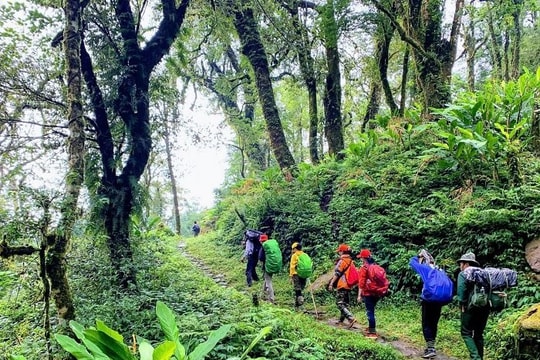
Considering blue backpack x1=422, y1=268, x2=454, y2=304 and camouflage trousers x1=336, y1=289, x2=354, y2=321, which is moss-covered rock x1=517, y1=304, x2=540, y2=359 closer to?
blue backpack x1=422, y1=268, x2=454, y2=304

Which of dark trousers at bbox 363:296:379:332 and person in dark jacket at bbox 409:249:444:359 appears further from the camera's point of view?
dark trousers at bbox 363:296:379:332

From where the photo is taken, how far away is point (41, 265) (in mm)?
4723

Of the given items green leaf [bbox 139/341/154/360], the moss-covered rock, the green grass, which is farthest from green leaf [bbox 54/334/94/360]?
the green grass

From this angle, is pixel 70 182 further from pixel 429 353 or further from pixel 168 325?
pixel 429 353

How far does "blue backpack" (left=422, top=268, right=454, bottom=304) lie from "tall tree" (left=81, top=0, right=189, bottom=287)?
18.5ft

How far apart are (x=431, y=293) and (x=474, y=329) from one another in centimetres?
69

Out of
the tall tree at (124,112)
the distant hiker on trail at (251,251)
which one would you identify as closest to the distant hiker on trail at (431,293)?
the distant hiker on trail at (251,251)

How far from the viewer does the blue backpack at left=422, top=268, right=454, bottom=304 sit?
570 centimetres

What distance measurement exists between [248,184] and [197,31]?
6.77 m

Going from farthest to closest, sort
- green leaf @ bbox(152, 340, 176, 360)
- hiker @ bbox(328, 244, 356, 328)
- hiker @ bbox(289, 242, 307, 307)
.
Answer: hiker @ bbox(289, 242, 307, 307) → hiker @ bbox(328, 244, 356, 328) → green leaf @ bbox(152, 340, 176, 360)

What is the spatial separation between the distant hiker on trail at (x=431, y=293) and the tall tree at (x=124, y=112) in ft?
18.3

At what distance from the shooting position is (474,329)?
523cm

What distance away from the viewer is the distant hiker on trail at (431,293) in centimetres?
571

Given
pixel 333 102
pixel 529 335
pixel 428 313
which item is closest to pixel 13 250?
pixel 428 313
